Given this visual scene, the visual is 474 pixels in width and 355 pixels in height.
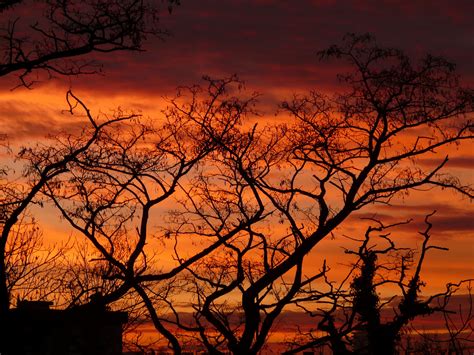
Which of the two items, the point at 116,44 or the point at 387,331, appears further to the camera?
the point at 387,331

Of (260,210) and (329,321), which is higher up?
(260,210)

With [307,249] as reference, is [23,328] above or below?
below

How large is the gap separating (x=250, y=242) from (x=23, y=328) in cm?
715

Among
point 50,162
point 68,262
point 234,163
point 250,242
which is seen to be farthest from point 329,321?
point 68,262

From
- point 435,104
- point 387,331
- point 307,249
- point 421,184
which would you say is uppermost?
point 435,104

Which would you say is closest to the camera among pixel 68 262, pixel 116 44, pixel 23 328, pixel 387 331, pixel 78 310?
pixel 116 44

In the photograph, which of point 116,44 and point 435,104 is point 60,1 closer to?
point 116,44

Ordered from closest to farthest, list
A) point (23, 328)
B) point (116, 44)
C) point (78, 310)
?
1. point (116, 44)
2. point (78, 310)
3. point (23, 328)

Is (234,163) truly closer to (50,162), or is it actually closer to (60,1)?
(50,162)

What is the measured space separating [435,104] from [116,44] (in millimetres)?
8812

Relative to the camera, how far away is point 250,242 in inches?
859

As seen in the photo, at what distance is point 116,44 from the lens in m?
16.4

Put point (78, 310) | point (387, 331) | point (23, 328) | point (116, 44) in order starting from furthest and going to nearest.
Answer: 1. point (23, 328)
2. point (78, 310)
3. point (387, 331)
4. point (116, 44)

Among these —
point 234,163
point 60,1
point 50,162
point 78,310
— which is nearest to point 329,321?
point 234,163
